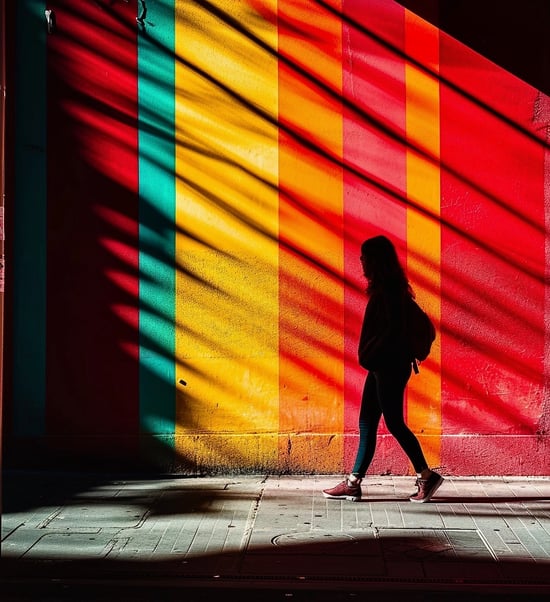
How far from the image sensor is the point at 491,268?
8.28 metres

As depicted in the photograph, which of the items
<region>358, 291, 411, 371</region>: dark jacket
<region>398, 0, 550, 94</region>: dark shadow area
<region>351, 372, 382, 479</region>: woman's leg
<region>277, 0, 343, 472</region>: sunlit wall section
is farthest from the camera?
<region>277, 0, 343, 472</region>: sunlit wall section

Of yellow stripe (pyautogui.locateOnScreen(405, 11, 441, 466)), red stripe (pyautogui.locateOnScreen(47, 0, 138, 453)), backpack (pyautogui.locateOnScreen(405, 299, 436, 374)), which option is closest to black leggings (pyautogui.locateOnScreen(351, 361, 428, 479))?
backpack (pyautogui.locateOnScreen(405, 299, 436, 374))

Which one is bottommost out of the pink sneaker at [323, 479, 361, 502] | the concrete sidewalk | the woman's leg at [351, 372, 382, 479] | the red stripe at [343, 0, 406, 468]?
the concrete sidewalk

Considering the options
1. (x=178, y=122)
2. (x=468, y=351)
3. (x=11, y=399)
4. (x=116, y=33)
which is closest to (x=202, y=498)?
(x=11, y=399)

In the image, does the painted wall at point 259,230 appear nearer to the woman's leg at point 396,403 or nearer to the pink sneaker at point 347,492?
the pink sneaker at point 347,492

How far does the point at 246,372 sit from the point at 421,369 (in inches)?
57.6

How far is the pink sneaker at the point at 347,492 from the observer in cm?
742

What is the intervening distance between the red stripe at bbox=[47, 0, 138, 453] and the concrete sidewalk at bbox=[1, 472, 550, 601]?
2.35 ft

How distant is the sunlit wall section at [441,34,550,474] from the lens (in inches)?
323

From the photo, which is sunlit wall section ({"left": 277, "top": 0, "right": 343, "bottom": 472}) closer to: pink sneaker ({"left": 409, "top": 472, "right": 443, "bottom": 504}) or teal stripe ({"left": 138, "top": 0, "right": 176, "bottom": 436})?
teal stripe ({"left": 138, "top": 0, "right": 176, "bottom": 436})

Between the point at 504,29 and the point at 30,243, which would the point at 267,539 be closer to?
the point at 30,243

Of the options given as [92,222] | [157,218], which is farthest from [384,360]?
[92,222]

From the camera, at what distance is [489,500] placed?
24.4 feet

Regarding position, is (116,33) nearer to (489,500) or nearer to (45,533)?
(45,533)
